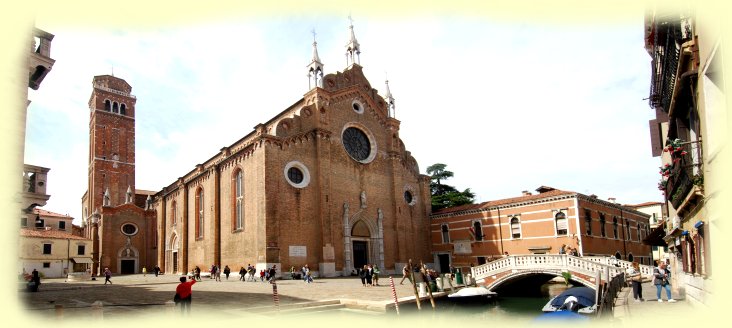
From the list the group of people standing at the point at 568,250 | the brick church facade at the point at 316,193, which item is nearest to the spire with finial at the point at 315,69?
the brick church facade at the point at 316,193

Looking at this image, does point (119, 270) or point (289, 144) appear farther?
point (119, 270)

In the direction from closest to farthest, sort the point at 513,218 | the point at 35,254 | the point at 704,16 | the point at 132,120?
the point at 704,16
the point at 513,218
the point at 35,254
the point at 132,120

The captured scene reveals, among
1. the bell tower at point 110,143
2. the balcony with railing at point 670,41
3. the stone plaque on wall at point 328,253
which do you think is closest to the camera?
the balcony with railing at point 670,41

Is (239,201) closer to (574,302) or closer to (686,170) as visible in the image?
(574,302)

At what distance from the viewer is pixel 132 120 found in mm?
57562

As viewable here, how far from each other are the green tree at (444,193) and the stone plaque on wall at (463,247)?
567 inches

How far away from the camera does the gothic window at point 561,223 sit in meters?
32.3

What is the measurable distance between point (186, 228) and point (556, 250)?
98.1ft

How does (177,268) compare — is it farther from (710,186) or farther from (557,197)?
(710,186)

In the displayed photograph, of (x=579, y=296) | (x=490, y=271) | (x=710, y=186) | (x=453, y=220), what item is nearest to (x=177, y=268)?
(x=453, y=220)

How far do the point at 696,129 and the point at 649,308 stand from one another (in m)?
5.82

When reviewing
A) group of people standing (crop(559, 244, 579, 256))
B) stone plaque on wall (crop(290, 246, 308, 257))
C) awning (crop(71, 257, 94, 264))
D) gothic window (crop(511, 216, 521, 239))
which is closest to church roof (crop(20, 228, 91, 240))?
awning (crop(71, 257, 94, 264))

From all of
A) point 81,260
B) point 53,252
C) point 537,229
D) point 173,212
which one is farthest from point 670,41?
point 53,252

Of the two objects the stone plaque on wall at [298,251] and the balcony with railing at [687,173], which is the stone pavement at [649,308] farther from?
the stone plaque on wall at [298,251]
